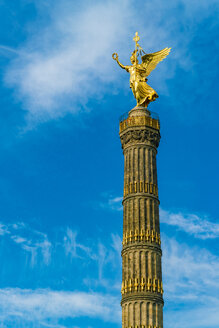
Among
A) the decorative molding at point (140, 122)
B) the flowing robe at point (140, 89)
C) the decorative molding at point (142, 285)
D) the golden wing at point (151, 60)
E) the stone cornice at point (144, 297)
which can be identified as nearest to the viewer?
the stone cornice at point (144, 297)

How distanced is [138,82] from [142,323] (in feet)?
101

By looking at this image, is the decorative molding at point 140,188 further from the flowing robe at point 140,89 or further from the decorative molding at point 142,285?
the flowing robe at point 140,89

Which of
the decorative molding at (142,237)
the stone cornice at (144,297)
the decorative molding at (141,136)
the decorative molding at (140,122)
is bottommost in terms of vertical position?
the stone cornice at (144,297)

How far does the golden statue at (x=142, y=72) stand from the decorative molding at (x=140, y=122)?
310 centimetres

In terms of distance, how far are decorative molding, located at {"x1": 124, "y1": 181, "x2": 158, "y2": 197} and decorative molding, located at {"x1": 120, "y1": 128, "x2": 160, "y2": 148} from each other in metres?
5.70

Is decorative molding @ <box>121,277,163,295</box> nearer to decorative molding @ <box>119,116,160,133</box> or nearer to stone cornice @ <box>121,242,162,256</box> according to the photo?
stone cornice @ <box>121,242,162,256</box>

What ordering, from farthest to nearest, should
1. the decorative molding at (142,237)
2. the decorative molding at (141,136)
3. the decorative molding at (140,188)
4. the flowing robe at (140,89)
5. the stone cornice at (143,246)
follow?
the flowing robe at (140,89) < the decorative molding at (141,136) < the decorative molding at (140,188) < the decorative molding at (142,237) < the stone cornice at (143,246)

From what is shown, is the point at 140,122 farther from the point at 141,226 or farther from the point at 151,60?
the point at 141,226

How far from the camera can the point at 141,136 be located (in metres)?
62.6

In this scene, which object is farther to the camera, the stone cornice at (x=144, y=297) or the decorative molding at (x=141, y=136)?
the decorative molding at (x=141, y=136)

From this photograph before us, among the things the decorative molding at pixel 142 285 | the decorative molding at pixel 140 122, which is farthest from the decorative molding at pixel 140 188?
the decorative molding at pixel 142 285

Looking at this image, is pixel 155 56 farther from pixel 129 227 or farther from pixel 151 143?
pixel 129 227

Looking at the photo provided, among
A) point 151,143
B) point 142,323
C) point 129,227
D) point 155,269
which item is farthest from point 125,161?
point 142,323

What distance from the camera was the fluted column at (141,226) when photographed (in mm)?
53562
